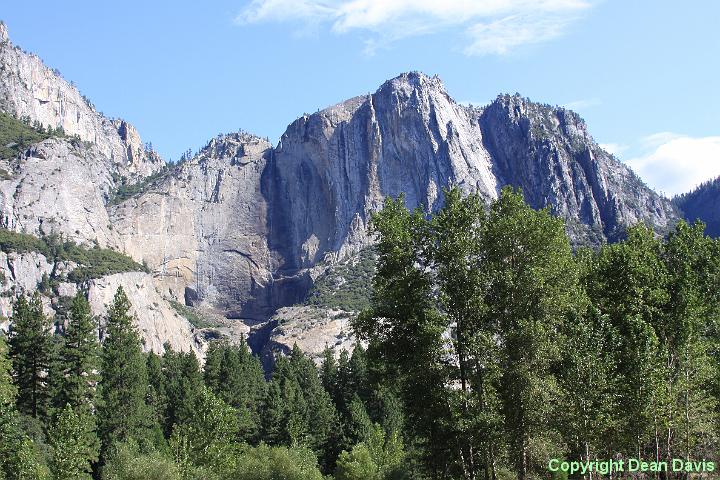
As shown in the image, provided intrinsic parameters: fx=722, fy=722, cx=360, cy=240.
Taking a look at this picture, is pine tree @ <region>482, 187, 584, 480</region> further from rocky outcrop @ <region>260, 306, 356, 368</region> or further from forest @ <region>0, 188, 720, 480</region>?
rocky outcrop @ <region>260, 306, 356, 368</region>

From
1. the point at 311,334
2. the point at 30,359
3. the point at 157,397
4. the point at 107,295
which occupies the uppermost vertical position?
the point at 107,295

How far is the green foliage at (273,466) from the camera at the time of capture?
4825 centimetres

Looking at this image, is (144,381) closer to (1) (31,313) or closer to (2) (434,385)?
(1) (31,313)

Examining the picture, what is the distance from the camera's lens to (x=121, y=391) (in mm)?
68125

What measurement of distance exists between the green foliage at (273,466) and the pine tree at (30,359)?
20.8 m

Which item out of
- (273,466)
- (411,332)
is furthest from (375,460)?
(411,332)

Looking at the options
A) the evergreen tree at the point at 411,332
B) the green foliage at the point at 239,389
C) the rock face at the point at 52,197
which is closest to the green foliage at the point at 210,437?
the green foliage at the point at 239,389

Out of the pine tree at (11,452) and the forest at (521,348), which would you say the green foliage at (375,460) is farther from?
the pine tree at (11,452)

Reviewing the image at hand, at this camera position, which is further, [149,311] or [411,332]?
[149,311]

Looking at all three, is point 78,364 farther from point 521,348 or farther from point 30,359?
point 521,348

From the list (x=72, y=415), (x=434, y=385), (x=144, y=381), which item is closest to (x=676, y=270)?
(x=434, y=385)

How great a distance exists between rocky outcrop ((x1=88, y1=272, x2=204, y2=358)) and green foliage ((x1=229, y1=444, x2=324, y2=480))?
117 meters

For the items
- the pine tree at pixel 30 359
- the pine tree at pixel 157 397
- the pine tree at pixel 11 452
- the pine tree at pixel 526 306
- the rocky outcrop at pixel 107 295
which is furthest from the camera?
the rocky outcrop at pixel 107 295

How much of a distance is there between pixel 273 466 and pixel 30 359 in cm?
2753
